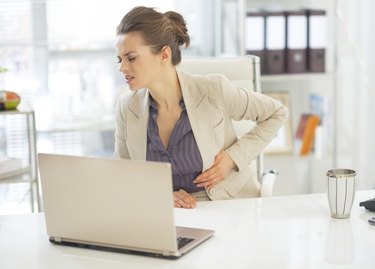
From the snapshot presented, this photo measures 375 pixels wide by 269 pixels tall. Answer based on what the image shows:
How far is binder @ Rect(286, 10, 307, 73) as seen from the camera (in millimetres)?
3578

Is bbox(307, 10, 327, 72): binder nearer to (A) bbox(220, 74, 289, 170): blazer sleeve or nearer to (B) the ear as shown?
(A) bbox(220, 74, 289, 170): blazer sleeve

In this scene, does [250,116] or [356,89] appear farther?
[356,89]

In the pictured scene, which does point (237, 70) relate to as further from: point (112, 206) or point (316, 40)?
point (112, 206)

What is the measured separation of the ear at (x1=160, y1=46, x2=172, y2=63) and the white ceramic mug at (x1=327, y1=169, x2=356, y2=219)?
2.37 feet

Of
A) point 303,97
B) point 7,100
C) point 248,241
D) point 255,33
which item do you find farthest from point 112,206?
point 303,97

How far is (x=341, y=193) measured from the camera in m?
1.92

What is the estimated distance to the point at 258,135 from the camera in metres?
2.47

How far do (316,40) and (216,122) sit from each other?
1483 mm

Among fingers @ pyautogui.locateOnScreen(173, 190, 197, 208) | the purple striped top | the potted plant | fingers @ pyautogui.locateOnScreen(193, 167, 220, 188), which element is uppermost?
the potted plant

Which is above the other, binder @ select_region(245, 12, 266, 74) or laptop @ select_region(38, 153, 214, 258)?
binder @ select_region(245, 12, 266, 74)

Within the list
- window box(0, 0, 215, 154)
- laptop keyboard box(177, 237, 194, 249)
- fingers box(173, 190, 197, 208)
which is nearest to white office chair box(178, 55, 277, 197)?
fingers box(173, 190, 197, 208)

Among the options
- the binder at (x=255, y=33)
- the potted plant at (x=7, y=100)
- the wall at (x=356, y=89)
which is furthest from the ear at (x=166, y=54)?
A: the wall at (x=356, y=89)

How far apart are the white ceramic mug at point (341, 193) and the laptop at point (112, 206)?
1.24 feet

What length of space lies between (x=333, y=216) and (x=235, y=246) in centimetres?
37
